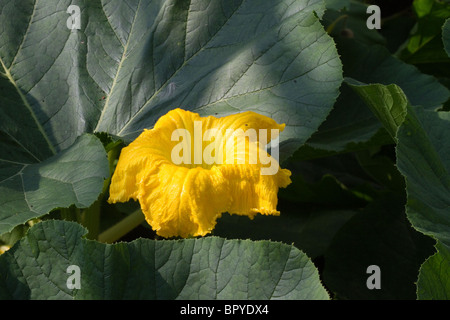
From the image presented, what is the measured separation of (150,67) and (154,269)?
0.92m

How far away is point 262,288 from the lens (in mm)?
1469

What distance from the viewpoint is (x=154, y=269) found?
1.47 meters

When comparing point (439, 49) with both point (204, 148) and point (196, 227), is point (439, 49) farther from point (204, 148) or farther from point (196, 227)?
point (196, 227)

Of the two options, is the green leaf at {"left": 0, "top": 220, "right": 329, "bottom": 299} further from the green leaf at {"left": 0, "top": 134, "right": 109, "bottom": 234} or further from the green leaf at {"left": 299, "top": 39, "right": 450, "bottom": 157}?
the green leaf at {"left": 299, "top": 39, "right": 450, "bottom": 157}

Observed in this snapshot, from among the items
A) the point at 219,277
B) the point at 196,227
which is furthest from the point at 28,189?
the point at 219,277

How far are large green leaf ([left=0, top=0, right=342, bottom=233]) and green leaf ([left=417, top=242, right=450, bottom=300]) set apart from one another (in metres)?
0.56

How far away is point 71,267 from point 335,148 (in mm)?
1114

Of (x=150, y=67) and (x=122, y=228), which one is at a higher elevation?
(x=150, y=67)

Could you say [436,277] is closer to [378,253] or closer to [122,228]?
[378,253]

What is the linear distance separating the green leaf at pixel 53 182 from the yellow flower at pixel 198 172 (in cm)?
9
